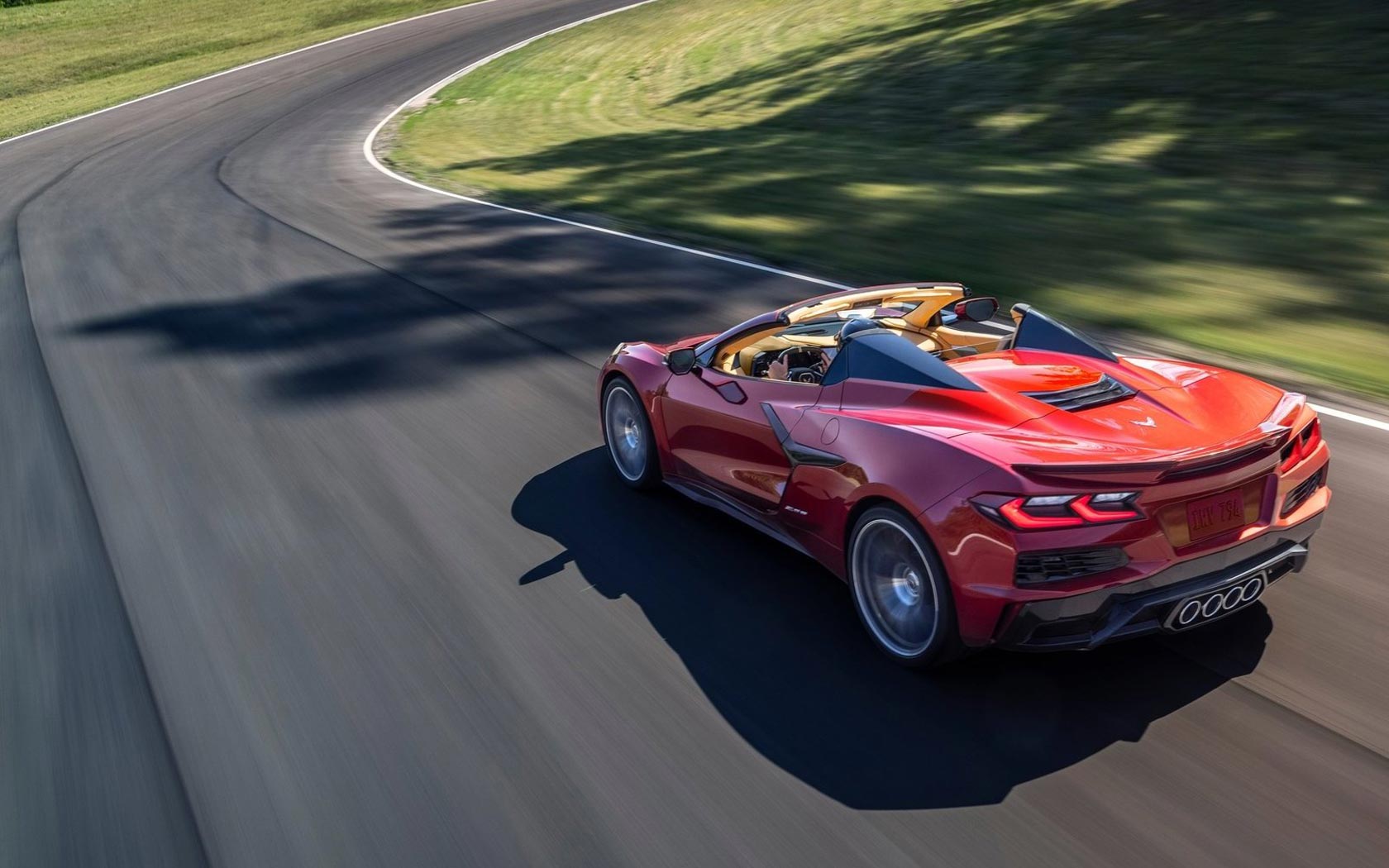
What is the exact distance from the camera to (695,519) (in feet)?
20.4

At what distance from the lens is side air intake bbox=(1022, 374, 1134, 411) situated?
464 cm

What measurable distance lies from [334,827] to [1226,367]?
6430mm

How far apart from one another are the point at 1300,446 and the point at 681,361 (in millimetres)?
2774

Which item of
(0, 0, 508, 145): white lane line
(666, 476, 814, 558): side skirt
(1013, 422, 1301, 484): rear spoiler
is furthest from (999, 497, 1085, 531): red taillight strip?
(0, 0, 508, 145): white lane line

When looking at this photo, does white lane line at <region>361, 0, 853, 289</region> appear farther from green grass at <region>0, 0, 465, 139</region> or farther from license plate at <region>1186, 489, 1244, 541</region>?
green grass at <region>0, 0, 465, 139</region>

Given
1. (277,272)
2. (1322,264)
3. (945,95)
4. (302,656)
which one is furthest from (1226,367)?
(945,95)

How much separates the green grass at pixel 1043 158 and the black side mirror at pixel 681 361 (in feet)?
14.2

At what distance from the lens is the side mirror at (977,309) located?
577 centimetres

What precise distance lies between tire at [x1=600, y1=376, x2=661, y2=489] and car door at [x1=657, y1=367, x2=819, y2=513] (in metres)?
0.27

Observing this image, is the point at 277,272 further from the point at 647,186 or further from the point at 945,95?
the point at 945,95

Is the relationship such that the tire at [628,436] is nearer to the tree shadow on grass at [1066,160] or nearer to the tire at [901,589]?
the tire at [901,589]

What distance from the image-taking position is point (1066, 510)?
4.05 m

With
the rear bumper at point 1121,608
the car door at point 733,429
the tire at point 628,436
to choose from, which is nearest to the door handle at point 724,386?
the car door at point 733,429

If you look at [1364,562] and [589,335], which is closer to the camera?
[1364,562]
